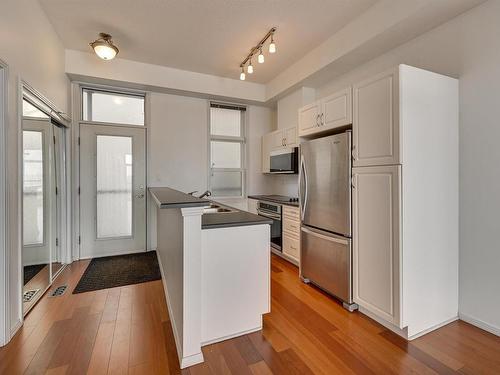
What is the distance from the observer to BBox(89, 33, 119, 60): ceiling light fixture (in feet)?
9.63

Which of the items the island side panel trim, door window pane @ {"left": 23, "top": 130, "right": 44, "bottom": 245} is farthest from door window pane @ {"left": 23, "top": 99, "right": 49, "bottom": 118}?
the island side panel trim

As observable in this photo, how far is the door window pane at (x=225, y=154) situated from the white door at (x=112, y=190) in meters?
1.22

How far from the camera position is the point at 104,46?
9.64 feet

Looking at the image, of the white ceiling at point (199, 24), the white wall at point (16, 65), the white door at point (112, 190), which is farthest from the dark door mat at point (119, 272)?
the white ceiling at point (199, 24)

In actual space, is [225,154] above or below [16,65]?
below

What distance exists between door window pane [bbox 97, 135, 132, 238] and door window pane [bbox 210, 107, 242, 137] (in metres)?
1.49

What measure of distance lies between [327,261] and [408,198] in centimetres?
107

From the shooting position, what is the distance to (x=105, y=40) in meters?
3.07

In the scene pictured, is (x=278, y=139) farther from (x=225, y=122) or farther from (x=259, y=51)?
(x=259, y=51)

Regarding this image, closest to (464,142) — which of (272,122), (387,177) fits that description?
(387,177)

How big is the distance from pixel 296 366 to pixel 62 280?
293 cm

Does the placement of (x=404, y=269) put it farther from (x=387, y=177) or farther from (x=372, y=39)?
(x=372, y=39)

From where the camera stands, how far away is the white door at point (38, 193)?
7.86ft

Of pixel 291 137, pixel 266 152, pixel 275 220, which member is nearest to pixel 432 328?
pixel 275 220
